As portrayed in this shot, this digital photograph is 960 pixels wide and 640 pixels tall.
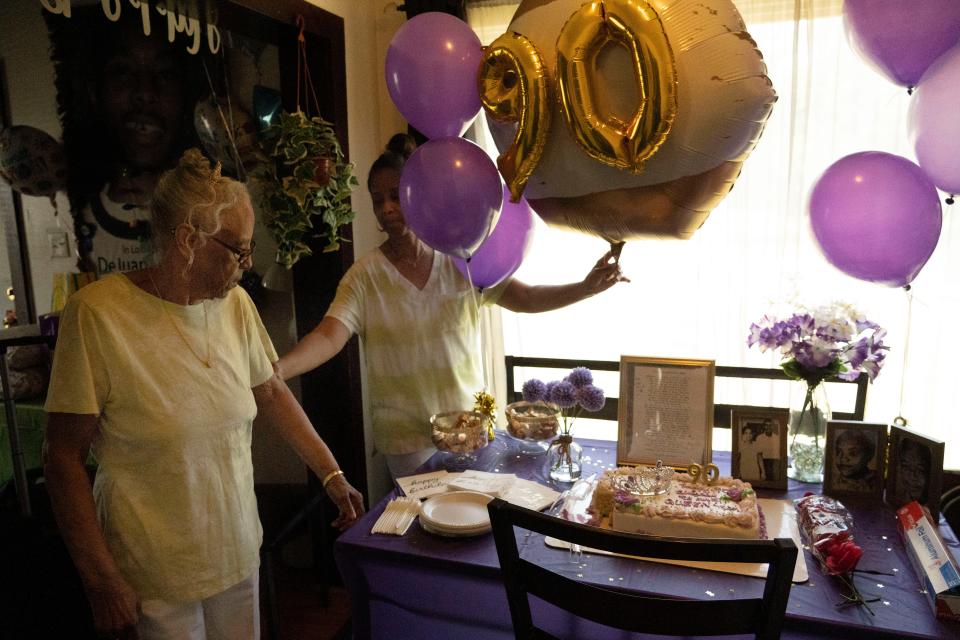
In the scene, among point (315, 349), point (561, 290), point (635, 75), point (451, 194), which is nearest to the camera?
point (635, 75)

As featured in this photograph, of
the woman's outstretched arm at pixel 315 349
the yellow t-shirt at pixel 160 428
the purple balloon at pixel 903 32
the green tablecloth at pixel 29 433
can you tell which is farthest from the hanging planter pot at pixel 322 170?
the purple balloon at pixel 903 32

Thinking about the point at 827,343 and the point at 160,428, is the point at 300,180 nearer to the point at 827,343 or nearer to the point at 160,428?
the point at 160,428

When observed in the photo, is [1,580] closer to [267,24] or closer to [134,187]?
[134,187]

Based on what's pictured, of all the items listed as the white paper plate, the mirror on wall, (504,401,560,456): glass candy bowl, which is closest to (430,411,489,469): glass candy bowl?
(504,401,560,456): glass candy bowl

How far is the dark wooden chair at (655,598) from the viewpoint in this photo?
0.89m

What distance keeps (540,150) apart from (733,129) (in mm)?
388

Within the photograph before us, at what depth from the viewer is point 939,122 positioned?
1.37 metres

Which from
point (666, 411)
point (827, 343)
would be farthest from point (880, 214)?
point (666, 411)

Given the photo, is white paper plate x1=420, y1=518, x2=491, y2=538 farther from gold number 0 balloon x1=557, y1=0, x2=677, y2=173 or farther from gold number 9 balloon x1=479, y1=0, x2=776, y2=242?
gold number 0 balloon x1=557, y1=0, x2=677, y2=173

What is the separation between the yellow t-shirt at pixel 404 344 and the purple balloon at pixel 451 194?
384 millimetres

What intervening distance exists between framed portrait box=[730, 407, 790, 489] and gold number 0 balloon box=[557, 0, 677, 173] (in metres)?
0.78

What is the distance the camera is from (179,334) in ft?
4.13

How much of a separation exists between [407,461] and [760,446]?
1065 millimetres

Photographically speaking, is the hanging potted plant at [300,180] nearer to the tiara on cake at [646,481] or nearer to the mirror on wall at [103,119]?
the mirror on wall at [103,119]
